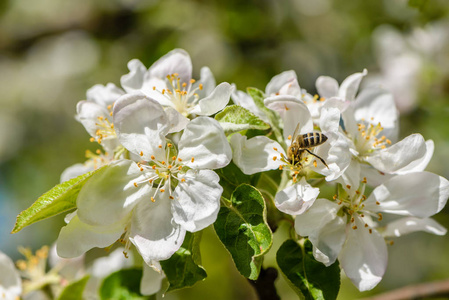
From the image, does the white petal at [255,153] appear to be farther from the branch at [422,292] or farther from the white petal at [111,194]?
the branch at [422,292]

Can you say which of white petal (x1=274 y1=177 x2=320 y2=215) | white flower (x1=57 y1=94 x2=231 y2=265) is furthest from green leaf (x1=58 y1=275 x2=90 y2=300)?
white petal (x1=274 y1=177 x2=320 y2=215)

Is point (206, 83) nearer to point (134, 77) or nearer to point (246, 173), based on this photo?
point (134, 77)

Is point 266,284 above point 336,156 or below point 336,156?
below

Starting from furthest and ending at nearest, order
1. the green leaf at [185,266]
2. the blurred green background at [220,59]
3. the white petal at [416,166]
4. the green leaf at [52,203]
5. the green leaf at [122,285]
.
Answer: the blurred green background at [220,59] → the green leaf at [122,285] → the white petal at [416,166] → the green leaf at [185,266] → the green leaf at [52,203]

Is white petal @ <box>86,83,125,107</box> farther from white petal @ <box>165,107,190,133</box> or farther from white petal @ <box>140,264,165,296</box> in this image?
white petal @ <box>140,264,165,296</box>

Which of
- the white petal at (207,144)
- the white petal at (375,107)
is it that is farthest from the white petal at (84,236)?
the white petal at (375,107)

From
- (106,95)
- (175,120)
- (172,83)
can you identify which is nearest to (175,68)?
(172,83)
